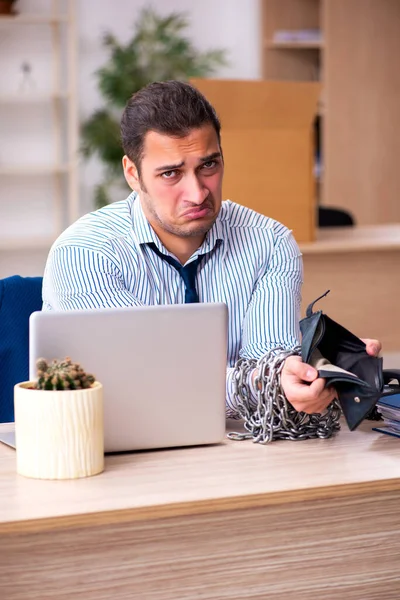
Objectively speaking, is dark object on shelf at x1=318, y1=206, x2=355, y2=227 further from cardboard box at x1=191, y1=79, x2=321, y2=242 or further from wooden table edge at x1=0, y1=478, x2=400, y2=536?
wooden table edge at x1=0, y1=478, x2=400, y2=536

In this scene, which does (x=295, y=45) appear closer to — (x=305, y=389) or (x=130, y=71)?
(x=130, y=71)

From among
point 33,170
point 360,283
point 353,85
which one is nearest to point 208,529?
point 360,283

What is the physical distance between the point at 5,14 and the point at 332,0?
6.59 feet

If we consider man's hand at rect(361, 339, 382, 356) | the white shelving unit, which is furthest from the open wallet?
the white shelving unit

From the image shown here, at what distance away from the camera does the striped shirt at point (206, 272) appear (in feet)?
6.06

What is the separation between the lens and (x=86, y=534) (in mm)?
1248

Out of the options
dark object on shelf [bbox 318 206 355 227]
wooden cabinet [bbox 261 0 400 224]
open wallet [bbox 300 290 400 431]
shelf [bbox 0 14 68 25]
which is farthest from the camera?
wooden cabinet [bbox 261 0 400 224]

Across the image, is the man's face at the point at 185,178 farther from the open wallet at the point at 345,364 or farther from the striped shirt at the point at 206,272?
the open wallet at the point at 345,364

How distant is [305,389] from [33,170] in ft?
16.6

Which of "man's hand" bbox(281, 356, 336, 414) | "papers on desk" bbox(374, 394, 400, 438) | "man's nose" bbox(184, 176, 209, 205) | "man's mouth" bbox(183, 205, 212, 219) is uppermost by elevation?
"man's nose" bbox(184, 176, 209, 205)

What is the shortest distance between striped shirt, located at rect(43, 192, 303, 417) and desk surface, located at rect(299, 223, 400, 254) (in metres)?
→ 1.66

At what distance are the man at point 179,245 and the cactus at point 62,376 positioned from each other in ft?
1.45

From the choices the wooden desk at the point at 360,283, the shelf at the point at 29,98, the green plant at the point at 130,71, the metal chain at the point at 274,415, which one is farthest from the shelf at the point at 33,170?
the metal chain at the point at 274,415

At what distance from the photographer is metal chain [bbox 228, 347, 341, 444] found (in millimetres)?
1562
